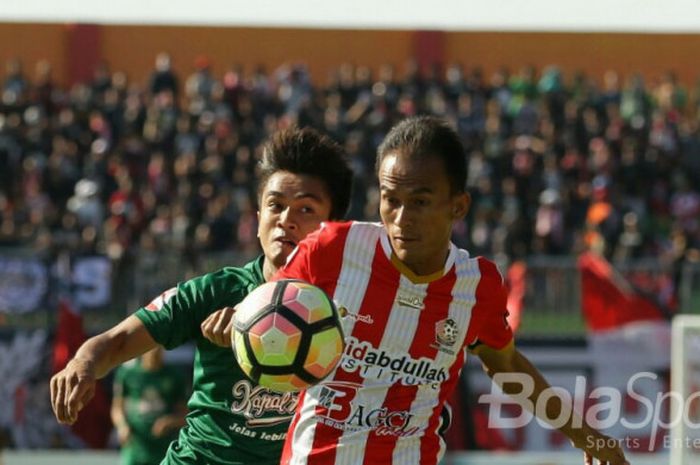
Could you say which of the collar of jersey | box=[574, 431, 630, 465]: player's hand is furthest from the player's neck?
box=[574, 431, 630, 465]: player's hand

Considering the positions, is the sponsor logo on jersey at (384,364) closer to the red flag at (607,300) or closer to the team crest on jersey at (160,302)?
the team crest on jersey at (160,302)

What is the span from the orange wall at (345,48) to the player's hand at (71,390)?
29142mm

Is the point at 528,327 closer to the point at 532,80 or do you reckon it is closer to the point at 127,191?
the point at 127,191

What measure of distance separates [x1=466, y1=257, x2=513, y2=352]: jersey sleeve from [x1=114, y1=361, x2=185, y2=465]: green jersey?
18.9 ft

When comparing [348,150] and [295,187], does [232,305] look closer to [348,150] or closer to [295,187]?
[295,187]

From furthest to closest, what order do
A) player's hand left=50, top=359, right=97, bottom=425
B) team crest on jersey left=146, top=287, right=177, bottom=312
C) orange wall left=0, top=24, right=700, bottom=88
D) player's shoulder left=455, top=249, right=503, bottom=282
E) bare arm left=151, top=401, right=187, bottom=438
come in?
orange wall left=0, top=24, right=700, bottom=88 → bare arm left=151, top=401, right=187, bottom=438 → team crest on jersey left=146, top=287, right=177, bottom=312 → player's shoulder left=455, top=249, right=503, bottom=282 → player's hand left=50, top=359, right=97, bottom=425

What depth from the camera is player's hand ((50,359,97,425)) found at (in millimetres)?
4145

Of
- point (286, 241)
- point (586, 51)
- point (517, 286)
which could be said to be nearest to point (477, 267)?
point (286, 241)

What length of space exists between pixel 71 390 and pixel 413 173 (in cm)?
118

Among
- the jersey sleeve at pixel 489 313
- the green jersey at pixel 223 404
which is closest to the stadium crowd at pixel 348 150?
the green jersey at pixel 223 404

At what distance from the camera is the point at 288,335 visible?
4.26m

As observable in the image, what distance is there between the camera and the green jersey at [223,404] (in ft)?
16.3

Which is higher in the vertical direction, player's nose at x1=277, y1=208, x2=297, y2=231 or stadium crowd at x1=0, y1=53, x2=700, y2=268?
stadium crowd at x1=0, y1=53, x2=700, y2=268

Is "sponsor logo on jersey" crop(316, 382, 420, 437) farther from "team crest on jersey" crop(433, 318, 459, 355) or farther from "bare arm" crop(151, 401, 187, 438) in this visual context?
"bare arm" crop(151, 401, 187, 438)
